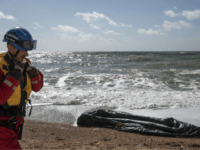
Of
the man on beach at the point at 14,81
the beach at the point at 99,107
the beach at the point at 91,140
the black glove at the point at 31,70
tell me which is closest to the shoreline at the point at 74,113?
the beach at the point at 99,107

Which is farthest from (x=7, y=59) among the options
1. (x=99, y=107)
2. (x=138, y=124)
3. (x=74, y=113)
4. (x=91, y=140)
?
(x=99, y=107)

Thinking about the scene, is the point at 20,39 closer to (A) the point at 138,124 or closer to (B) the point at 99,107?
(A) the point at 138,124

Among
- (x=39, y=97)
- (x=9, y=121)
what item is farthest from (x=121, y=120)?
(x=39, y=97)

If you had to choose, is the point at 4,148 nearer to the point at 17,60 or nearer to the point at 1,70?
the point at 1,70

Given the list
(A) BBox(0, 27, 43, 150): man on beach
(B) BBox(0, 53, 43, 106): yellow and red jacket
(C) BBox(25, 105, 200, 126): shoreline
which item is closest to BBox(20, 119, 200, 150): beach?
(C) BBox(25, 105, 200, 126): shoreline

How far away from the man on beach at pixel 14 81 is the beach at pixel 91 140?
157 centimetres

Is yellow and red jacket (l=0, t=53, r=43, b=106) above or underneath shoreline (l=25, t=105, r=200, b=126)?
above

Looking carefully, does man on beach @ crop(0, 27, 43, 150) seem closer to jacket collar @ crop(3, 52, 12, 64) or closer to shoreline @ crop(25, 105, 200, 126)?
jacket collar @ crop(3, 52, 12, 64)

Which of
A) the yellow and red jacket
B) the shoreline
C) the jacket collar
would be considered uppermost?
the jacket collar

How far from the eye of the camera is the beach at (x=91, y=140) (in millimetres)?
3053

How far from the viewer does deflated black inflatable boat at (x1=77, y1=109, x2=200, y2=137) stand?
12.8 feet

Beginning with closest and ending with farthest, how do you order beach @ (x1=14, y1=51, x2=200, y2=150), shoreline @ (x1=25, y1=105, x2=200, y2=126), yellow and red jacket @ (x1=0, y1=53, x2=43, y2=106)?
yellow and red jacket @ (x1=0, y1=53, x2=43, y2=106), beach @ (x1=14, y1=51, x2=200, y2=150), shoreline @ (x1=25, y1=105, x2=200, y2=126)

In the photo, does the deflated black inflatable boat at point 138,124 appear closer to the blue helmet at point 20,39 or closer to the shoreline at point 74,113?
the shoreline at point 74,113

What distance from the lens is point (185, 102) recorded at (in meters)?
6.55
